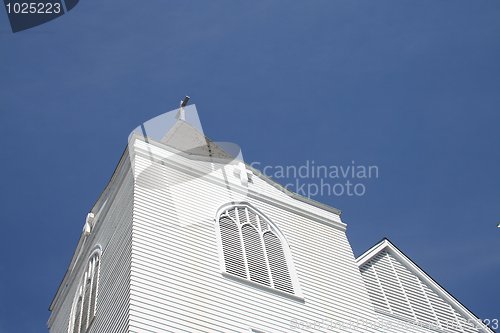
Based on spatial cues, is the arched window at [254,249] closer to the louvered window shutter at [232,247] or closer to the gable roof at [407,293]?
the louvered window shutter at [232,247]

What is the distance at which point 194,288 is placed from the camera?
15.2m

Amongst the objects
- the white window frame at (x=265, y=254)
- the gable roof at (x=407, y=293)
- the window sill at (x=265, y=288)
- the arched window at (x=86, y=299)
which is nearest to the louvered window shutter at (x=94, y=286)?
the arched window at (x=86, y=299)

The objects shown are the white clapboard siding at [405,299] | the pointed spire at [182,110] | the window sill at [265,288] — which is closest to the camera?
the window sill at [265,288]

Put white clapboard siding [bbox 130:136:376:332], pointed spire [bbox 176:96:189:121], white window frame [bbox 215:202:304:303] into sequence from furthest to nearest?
pointed spire [bbox 176:96:189:121] → white window frame [bbox 215:202:304:303] → white clapboard siding [bbox 130:136:376:332]

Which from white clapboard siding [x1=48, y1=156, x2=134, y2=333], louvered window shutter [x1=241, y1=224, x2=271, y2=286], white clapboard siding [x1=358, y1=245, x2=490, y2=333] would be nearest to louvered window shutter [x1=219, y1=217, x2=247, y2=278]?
louvered window shutter [x1=241, y1=224, x2=271, y2=286]

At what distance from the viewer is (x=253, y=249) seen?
1780 centimetres

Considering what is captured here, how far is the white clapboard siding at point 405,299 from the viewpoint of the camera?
62.7ft

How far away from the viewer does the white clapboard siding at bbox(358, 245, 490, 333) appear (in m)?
19.1

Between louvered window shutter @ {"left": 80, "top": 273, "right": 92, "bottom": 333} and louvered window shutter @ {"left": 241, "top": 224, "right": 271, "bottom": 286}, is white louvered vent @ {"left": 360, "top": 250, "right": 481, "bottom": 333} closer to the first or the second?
louvered window shutter @ {"left": 241, "top": 224, "right": 271, "bottom": 286}

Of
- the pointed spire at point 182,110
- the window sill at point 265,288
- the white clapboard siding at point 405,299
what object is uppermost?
the pointed spire at point 182,110

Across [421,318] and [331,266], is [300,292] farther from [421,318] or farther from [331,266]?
[421,318]

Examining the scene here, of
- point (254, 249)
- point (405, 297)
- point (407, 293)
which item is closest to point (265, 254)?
point (254, 249)

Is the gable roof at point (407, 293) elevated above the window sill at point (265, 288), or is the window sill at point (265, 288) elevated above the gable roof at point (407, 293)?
the gable roof at point (407, 293)

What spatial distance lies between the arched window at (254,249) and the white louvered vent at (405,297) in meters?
3.12
